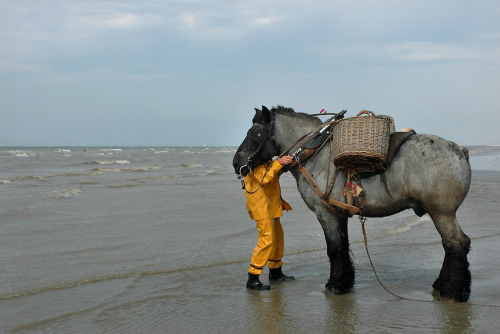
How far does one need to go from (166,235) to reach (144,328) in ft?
15.4

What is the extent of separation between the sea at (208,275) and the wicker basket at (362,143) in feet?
4.76

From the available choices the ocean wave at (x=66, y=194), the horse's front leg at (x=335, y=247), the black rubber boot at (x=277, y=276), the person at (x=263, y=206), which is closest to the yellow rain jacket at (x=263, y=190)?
the person at (x=263, y=206)

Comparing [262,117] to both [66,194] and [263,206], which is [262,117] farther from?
[66,194]

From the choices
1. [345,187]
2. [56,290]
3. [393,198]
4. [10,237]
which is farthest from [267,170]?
[10,237]

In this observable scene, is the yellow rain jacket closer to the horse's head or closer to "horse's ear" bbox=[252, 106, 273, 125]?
the horse's head

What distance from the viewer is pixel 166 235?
9367 mm

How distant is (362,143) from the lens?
17.1 ft

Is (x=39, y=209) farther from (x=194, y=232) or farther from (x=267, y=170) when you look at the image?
(x=267, y=170)

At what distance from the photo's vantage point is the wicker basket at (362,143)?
521 centimetres

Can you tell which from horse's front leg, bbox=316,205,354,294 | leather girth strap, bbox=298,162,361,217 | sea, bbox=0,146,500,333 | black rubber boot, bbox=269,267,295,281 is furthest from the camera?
black rubber boot, bbox=269,267,295,281

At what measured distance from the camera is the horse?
203 inches

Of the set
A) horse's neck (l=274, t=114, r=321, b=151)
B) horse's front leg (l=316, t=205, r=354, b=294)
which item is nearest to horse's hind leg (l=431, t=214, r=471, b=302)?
horse's front leg (l=316, t=205, r=354, b=294)

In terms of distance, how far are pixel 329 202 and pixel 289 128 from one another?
3.33 ft

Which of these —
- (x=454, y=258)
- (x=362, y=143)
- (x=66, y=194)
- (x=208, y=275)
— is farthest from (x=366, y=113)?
(x=66, y=194)
